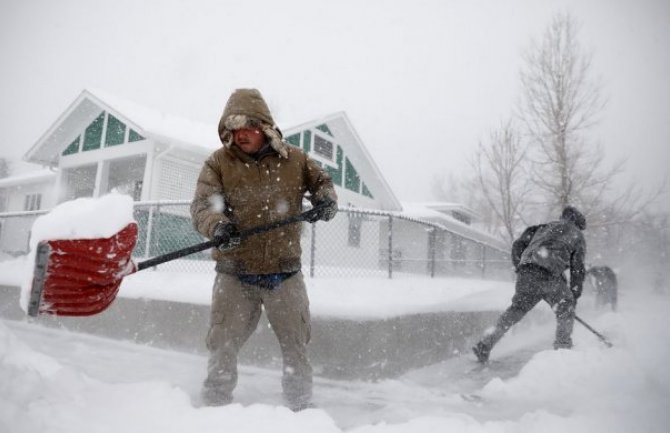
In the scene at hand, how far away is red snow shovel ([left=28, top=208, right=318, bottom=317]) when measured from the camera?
1754 millimetres

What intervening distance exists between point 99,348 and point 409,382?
345 centimetres

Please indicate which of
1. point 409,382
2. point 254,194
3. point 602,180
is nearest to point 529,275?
point 409,382

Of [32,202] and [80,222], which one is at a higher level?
[32,202]

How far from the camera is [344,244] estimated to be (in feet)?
41.8

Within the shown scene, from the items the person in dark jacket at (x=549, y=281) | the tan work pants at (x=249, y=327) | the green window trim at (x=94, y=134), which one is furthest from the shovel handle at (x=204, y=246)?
the green window trim at (x=94, y=134)

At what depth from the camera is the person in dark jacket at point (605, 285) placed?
10.1 metres

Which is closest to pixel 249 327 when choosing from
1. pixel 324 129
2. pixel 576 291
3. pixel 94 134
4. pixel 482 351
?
pixel 482 351

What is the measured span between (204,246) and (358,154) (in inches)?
554

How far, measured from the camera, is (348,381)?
367cm

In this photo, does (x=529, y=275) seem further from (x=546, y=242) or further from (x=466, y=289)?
(x=466, y=289)

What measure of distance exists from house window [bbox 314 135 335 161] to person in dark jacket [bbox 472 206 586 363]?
10.3 metres

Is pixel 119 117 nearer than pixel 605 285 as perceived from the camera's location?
No

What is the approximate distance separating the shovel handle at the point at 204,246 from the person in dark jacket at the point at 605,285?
10164mm

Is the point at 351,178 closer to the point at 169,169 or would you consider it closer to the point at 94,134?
the point at 169,169
